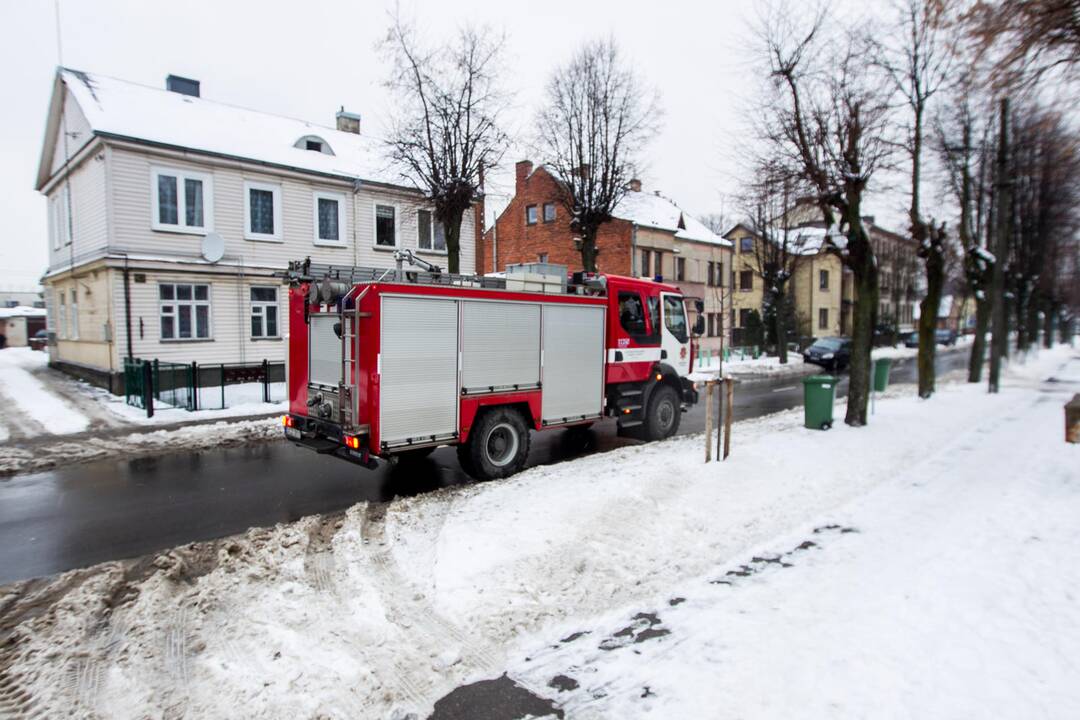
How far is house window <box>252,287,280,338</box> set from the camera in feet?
64.3

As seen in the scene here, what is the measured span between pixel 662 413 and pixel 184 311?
14497 millimetres

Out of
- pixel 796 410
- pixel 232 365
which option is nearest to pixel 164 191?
pixel 232 365

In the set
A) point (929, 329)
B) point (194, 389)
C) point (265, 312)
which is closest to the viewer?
point (194, 389)

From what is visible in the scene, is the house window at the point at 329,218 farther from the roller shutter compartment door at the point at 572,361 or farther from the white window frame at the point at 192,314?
the roller shutter compartment door at the point at 572,361

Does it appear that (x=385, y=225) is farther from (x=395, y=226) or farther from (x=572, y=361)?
(x=572, y=361)

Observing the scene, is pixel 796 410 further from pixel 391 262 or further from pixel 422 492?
pixel 391 262

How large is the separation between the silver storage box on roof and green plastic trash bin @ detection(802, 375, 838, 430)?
5.35 metres

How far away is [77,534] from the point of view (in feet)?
20.5

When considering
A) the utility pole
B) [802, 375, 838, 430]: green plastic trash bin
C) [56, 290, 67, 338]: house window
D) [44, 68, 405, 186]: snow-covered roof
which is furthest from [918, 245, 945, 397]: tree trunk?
[56, 290, 67, 338]: house window

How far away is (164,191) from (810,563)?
1904cm

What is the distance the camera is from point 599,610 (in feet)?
15.1

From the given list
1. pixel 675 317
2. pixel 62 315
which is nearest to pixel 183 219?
pixel 62 315

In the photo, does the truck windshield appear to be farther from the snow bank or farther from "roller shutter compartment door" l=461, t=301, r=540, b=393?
the snow bank

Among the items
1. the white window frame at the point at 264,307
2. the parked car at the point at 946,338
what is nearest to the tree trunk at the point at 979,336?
the white window frame at the point at 264,307
